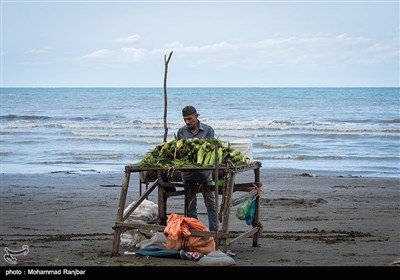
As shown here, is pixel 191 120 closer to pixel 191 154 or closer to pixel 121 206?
pixel 191 154

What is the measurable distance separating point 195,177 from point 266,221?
2723 mm

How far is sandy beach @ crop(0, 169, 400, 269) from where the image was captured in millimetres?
8641

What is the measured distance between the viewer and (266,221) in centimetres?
1163

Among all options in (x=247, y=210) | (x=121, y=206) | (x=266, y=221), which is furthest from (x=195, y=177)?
(x=266, y=221)

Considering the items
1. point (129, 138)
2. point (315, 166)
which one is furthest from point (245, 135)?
point (315, 166)

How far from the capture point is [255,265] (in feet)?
27.1

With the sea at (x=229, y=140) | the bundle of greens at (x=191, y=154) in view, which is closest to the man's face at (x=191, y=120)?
the bundle of greens at (x=191, y=154)

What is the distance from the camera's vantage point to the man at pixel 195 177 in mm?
9250

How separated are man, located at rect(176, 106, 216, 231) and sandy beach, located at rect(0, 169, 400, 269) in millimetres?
647

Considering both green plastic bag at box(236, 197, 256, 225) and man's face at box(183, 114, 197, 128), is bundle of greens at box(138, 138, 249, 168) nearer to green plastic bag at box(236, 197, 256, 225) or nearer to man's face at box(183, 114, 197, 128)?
man's face at box(183, 114, 197, 128)

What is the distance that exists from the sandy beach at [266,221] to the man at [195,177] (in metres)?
0.65

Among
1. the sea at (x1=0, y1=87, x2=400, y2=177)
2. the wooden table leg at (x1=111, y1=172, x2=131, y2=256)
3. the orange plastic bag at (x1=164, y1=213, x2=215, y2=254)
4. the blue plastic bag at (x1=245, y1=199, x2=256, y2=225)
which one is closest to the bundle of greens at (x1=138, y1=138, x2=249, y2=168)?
the wooden table leg at (x1=111, y1=172, x2=131, y2=256)

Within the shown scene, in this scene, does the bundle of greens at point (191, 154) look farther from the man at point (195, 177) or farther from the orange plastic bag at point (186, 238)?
the orange plastic bag at point (186, 238)
